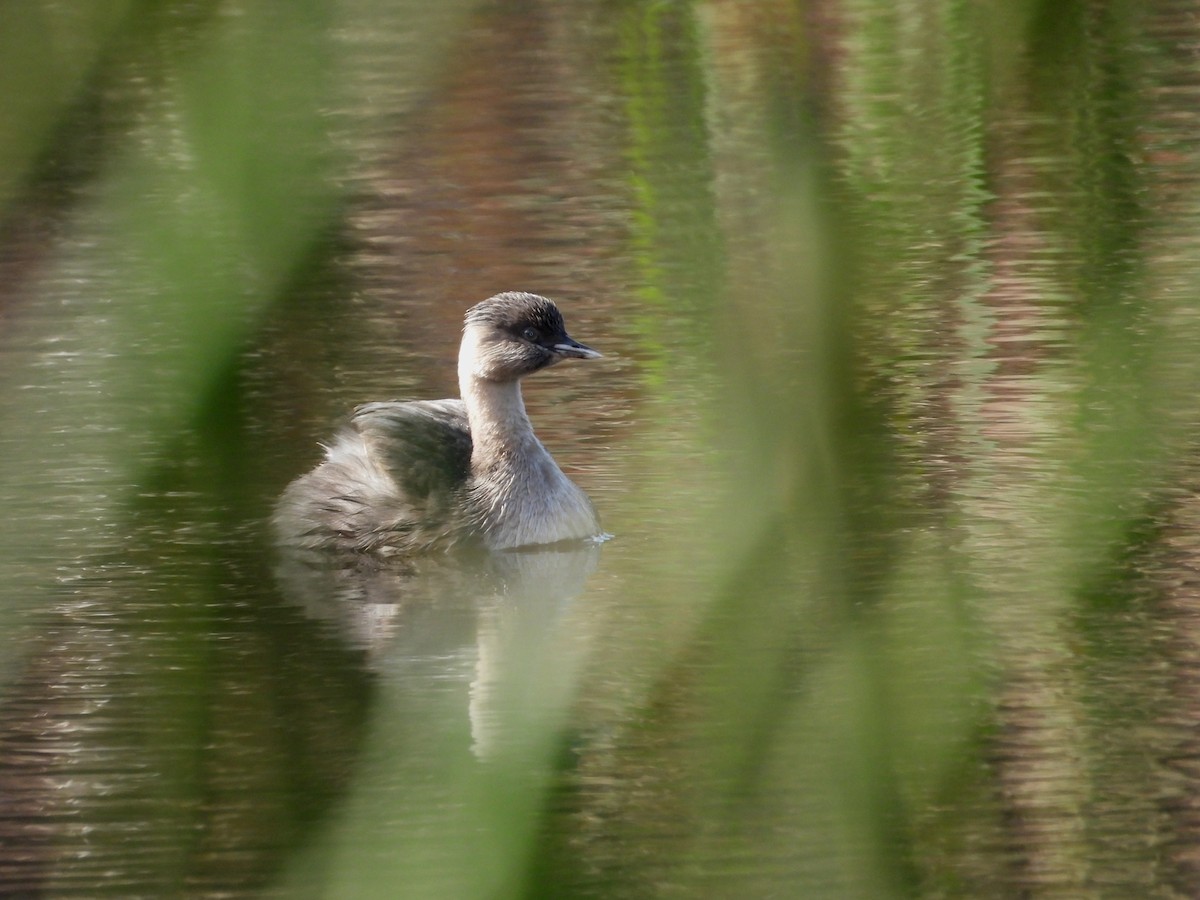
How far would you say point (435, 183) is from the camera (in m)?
2.40

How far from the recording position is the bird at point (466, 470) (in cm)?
610

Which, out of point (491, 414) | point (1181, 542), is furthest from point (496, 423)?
point (1181, 542)

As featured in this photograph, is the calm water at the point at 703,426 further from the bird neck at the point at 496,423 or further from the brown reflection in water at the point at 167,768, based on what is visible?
the bird neck at the point at 496,423

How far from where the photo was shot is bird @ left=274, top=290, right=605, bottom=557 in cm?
610

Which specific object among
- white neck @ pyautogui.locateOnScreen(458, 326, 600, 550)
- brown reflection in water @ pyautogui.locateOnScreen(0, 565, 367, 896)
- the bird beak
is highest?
brown reflection in water @ pyautogui.locateOnScreen(0, 565, 367, 896)

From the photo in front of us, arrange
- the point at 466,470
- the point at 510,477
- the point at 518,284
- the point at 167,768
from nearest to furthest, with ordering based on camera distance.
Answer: the point at 167,768 → the point at 510,477 → the point at 466,470 → the point at 518,284

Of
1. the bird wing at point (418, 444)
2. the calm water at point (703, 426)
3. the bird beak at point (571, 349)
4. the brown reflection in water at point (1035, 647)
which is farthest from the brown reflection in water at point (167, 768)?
the bird beak at point (571, 349)

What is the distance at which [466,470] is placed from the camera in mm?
6652

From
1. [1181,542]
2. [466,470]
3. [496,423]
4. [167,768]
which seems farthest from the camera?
[496,423]

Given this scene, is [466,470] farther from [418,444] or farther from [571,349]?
[571,349]

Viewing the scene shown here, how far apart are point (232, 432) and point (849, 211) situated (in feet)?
1.33

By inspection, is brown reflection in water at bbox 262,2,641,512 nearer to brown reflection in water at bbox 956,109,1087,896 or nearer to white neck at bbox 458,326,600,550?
white neck at bbox 458,326,600,550

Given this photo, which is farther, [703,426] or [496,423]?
[496,423]

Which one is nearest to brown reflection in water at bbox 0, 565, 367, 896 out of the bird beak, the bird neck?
the bird neck
